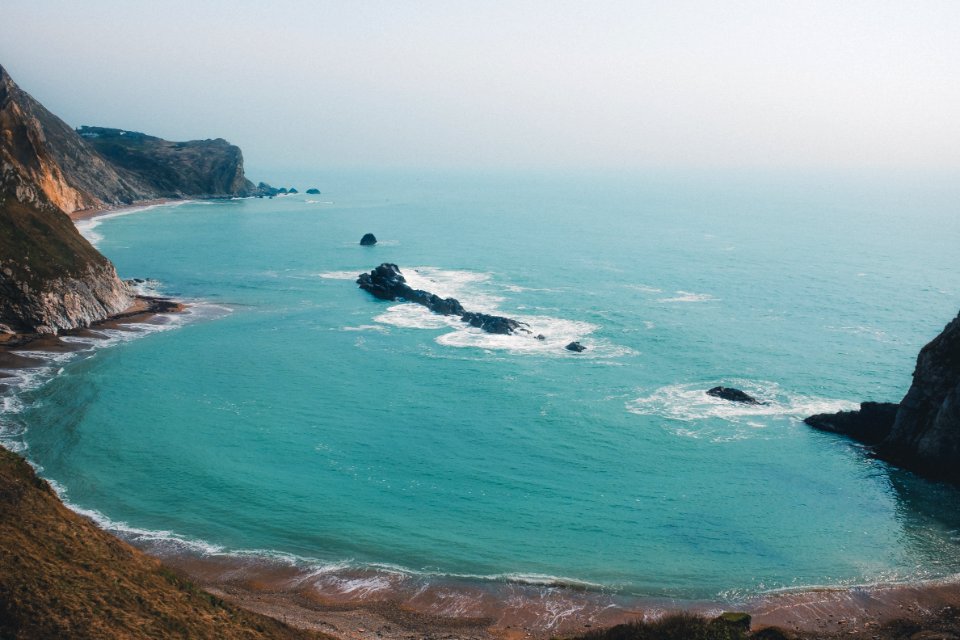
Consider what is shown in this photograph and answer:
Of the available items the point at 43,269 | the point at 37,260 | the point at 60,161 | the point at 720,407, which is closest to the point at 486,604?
the point at 720,407

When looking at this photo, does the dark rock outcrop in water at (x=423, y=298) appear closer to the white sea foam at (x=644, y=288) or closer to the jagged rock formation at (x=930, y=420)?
the white sea foam at (x=644, y=288)

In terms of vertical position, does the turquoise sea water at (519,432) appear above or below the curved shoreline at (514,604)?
above

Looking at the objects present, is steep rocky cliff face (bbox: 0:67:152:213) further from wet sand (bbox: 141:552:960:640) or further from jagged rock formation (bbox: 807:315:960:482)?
jagged rock formation (bbox: 807:315:960:482)

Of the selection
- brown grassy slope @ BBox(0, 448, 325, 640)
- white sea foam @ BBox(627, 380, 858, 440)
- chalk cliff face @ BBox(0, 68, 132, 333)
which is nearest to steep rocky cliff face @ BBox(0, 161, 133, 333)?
chalk cliff face @ BBox(0, 68, 132, 333)

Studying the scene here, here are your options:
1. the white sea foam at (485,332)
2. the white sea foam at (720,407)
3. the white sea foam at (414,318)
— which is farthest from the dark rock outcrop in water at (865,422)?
the white sea foam at (414,318)

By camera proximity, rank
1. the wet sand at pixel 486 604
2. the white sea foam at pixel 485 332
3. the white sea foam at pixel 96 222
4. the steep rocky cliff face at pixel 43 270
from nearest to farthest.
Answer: the wet sand at pixel 486 604, the steep rocky cliff face at pixel 43 270, the white sea foam at pixel 485 332, the white sea foam at pixel 96 222

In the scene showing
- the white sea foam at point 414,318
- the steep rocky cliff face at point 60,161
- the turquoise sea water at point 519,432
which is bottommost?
the turquoise sea water at point 519,432

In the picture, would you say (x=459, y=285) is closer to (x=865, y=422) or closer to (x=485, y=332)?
(x=485, y=332)

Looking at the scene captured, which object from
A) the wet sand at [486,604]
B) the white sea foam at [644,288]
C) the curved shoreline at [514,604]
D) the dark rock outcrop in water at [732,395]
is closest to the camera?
the wet sand at [486,604]
